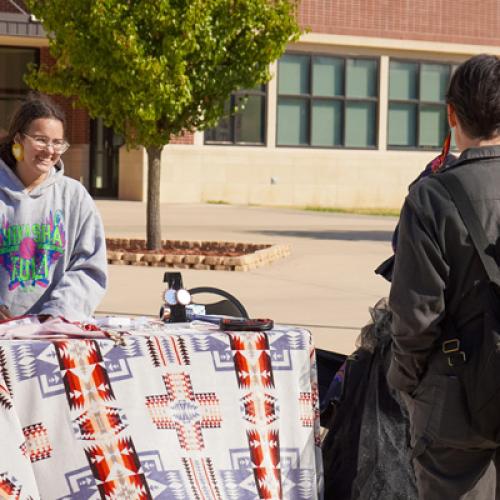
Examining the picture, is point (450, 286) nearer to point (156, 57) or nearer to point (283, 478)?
point (283, 478)

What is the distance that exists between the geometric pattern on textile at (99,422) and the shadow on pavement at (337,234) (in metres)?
14.7

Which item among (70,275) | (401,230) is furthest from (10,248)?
(401,230)

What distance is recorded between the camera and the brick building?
99.8ft

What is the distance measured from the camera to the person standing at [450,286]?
3.44 m

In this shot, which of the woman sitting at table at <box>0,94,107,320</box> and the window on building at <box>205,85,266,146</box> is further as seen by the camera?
the window on building at <box>205,85,266,146</box>

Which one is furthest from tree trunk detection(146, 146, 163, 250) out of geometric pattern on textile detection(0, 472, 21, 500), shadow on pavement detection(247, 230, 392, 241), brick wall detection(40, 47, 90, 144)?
brick wall detection(40, 47, 90, 144)

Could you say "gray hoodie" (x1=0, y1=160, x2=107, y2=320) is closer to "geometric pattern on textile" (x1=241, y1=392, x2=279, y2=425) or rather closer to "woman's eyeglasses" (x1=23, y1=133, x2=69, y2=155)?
"woman's eyeglasses" (x1=23, y1=133, x2=69, y2=155)

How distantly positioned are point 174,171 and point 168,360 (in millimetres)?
25202

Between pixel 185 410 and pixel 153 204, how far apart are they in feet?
37.7

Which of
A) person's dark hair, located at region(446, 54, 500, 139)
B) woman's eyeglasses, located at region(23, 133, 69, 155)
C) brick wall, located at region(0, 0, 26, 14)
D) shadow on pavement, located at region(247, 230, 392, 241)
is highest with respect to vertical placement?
brick wall, located at region(0, 0, 26, 14)

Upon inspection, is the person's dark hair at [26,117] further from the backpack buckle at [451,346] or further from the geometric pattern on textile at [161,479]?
the backpack buckle at [451,346]

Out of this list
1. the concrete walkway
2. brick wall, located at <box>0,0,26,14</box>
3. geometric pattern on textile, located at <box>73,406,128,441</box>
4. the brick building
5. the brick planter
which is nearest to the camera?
geometric pattern on textile, located at <box>73,406,128,441</box>

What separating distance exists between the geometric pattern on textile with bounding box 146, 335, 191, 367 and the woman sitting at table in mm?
489

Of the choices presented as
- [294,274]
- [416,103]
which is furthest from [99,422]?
[416,103]
